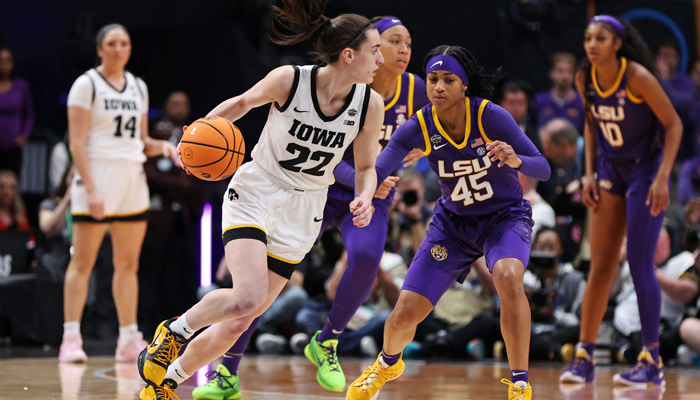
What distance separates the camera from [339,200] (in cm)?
540

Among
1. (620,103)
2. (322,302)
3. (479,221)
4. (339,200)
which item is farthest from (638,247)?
(322,302)

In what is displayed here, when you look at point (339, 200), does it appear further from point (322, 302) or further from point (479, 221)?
point (322, 302)

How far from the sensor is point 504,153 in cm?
418

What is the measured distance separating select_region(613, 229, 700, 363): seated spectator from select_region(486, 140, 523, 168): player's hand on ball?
336cm

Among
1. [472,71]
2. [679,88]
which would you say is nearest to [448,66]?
[472,71]

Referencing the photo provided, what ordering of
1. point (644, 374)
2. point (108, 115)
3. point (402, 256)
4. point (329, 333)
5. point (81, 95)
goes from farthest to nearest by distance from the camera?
point (402, 256)
point (108, 115)
point (81, 95)
point (644, 374)
point (329, 333)

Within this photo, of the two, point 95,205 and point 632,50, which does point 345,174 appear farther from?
point 95,205

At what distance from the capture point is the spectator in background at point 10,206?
9328 millimetres

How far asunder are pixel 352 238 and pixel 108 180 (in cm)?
287

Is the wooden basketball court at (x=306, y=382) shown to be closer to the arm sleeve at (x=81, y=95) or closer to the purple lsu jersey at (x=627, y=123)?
the purple lsu jersey at (x=627, y=123)

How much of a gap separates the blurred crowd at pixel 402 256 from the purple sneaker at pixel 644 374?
924 mm

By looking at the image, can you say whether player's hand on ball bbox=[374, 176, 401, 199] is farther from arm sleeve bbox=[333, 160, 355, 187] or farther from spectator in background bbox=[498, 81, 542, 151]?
spectator in background bbox=[498, 81, 542, 151]

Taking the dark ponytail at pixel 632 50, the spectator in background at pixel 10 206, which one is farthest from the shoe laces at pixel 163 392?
the spectator in background at pixel 10 206

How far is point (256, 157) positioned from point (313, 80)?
494mm
